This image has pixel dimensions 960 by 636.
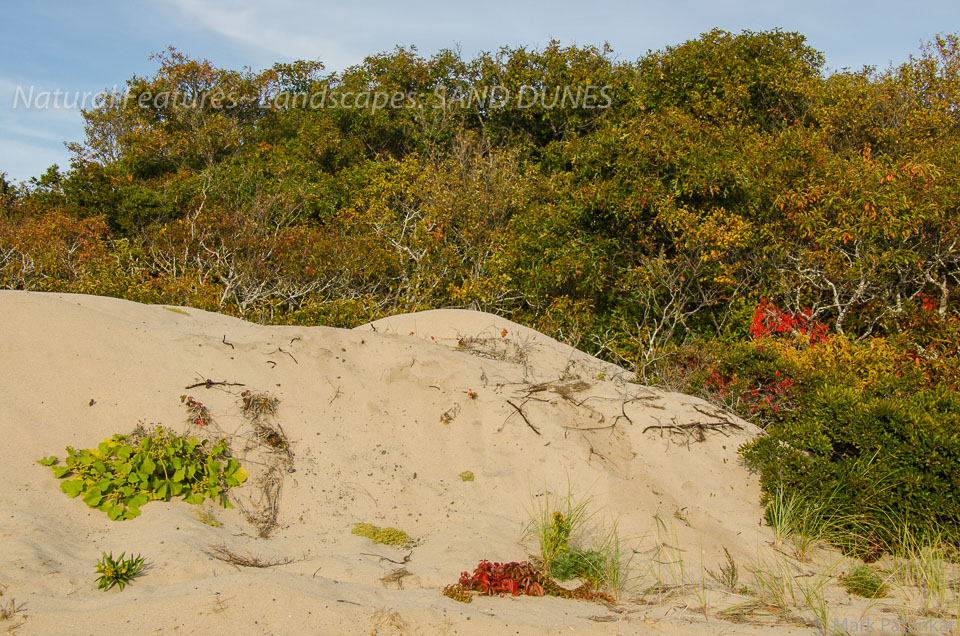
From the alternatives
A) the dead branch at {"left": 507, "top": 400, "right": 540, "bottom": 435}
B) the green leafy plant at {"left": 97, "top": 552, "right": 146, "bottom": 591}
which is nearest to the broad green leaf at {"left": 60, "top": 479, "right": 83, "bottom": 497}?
the green leafy plant at {"left": 97, "top": 552, "right": 146, "bottom": 591}

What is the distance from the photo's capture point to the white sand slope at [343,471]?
140 inches

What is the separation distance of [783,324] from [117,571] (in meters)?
9.67

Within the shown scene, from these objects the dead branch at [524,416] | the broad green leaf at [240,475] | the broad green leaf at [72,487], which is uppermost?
the dead branch at [524,416]

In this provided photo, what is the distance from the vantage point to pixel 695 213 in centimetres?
1155

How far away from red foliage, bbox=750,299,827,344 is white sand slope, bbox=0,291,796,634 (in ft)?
14.7

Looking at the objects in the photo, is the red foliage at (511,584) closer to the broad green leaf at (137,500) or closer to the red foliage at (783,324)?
the broad green leaf at (137,500)

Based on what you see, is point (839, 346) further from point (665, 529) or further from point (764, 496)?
Result: point (665, 529)

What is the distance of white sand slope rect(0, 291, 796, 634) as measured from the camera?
356 cm

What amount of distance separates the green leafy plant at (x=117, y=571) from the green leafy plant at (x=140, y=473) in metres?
0.74

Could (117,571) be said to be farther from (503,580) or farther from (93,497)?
(503,580)

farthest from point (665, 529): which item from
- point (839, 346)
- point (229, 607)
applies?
A: point (839, 346)

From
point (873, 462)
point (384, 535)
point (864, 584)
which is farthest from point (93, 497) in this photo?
point (873, 462)

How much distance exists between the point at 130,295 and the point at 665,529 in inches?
333

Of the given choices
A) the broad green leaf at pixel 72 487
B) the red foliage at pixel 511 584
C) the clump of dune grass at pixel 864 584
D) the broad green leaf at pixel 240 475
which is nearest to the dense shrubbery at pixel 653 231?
the clump of dune grass at pixel 864 584
